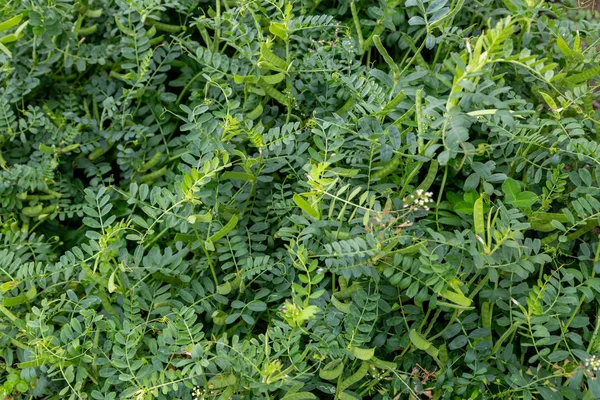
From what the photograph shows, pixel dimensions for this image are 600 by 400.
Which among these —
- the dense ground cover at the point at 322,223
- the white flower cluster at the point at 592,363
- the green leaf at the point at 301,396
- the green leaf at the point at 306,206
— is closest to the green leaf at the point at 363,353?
the dense ground cover at the point at 322,223

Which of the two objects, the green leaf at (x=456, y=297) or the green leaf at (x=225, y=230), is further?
the green leaf at (x=225, y=230)

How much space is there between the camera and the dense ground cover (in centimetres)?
132

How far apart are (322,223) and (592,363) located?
602 mm

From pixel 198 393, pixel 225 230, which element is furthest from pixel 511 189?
pixel 198 393

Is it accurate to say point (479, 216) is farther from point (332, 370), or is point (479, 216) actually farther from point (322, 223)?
point (332, 370)

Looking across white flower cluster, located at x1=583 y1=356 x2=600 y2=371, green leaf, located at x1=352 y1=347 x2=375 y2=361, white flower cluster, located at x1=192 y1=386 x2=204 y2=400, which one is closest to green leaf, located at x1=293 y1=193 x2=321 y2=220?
green leaf, located at x1=352 y1=347 x2=375 y2=361

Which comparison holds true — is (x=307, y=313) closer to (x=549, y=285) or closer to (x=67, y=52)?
(x=549, y=285)

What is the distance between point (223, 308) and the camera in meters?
1.55

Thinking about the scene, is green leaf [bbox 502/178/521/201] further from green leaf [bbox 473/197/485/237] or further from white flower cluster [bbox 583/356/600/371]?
white flower cluster [bbox 583/356/600/371]

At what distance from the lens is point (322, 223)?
1.39 meters

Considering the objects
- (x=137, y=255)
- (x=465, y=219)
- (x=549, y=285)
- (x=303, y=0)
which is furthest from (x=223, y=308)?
(x=303, y=0)

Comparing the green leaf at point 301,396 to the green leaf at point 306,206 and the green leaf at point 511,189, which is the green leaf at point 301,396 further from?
the green leaf at point 511,189

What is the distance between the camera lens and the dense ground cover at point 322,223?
132 centimetres

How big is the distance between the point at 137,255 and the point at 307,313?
1.53 ft
